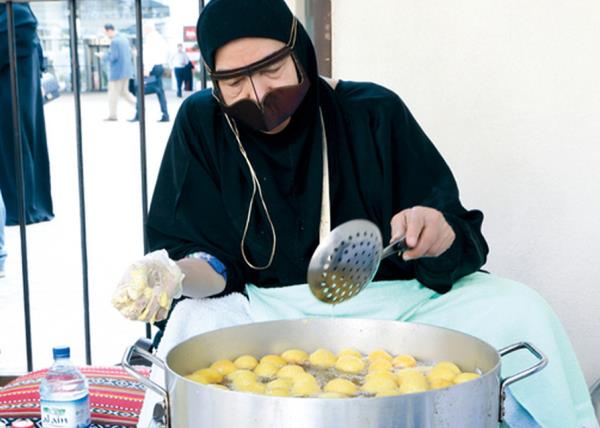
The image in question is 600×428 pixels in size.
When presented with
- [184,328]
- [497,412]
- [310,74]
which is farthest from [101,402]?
[497,412]

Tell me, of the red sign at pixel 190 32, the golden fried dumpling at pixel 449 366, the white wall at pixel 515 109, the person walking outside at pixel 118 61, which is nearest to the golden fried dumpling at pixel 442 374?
the golden fried dumpling at pixel 449 366

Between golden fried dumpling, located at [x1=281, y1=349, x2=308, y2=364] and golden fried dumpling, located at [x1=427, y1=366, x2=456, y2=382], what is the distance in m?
0.23

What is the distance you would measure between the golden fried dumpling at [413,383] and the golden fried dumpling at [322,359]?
168mm

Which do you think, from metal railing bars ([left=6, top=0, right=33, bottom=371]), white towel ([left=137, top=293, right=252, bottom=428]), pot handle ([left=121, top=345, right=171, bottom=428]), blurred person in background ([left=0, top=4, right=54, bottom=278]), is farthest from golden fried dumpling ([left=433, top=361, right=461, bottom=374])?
blurred person in background ([left=0, top=4, right=54, bottom=278])

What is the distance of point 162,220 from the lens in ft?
6.83

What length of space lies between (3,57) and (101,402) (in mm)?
2307

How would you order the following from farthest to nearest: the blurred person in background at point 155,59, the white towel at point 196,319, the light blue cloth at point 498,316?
the blurred person in background at point 155,59, the white towel at point 196,319, the light blue cloth at point 498,316

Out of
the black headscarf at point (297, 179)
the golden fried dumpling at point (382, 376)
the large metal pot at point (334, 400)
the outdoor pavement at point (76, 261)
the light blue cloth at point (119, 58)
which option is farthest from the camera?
the light blue cloth at point (119, 58)

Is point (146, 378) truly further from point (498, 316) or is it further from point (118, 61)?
point (118, 61)

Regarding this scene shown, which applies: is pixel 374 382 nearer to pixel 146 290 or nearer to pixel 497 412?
pixel 497 412

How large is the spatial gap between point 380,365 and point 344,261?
191mm

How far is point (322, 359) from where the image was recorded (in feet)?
5.10

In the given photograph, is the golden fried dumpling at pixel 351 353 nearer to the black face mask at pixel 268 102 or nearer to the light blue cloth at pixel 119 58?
the black face mask at pixel 268 102

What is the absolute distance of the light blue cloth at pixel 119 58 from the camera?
9.95 m
